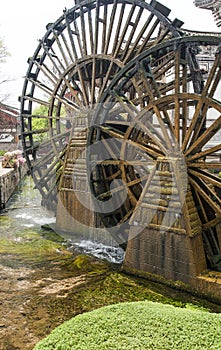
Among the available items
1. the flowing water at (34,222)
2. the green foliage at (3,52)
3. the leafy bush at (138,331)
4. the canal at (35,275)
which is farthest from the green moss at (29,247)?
the green foliage at (3,52)

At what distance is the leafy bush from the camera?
101 inches

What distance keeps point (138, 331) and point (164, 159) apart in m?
3.50

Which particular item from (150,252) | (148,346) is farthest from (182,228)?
(148,346)

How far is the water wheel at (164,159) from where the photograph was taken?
5.62 meters

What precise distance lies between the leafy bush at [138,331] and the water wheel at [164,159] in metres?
2.51

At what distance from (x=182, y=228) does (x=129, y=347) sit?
309 cm

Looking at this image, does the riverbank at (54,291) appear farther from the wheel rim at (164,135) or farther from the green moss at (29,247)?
the wheel rim at (164,135)

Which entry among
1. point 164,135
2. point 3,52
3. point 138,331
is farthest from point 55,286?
point 3,52

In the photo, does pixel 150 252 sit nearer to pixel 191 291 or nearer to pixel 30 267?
pixel 191 291

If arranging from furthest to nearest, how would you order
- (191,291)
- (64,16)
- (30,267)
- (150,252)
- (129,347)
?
(64,16) < (30,267) < (150,252) < (191,291) < (129,347)

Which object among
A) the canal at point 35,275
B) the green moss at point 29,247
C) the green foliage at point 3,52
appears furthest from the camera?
the green foliage at point 3,52

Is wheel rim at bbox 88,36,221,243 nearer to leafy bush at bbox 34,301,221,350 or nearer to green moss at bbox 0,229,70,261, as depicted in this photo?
green moss at bbox 0,229,70,261

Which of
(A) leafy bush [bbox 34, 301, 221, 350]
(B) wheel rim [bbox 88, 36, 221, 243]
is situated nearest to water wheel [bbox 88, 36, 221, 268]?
(B) wheel rim [bbox 88, 36, 221, 243]

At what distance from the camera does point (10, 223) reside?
972cm
